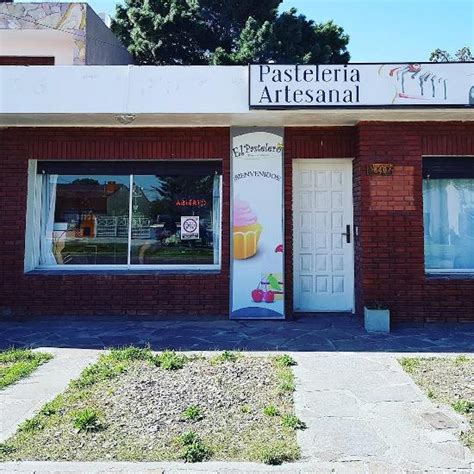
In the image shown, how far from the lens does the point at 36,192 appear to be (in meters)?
8.20

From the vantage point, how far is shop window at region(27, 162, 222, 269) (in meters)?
8.16

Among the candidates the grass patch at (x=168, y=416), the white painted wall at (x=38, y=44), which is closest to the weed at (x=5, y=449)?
the grass patch at (x=168, y=416)

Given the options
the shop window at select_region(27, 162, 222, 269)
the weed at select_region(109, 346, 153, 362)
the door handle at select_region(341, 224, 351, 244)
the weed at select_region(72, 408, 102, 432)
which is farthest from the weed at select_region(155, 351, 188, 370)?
the door handle at select_region(341, 224, 351, 244)

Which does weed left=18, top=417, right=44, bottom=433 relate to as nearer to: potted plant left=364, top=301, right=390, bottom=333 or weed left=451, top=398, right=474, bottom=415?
weed left=451, top=398, right=474, bottom=415

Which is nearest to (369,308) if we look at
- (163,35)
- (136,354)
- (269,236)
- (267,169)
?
(269,236)

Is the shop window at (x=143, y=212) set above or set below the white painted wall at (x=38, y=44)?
below

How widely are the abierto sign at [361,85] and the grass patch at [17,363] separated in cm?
422

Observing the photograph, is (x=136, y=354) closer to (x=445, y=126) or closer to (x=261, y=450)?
(x=261, y=450)

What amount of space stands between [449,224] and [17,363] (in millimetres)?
6505

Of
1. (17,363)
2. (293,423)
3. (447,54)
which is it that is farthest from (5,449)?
(447,54)

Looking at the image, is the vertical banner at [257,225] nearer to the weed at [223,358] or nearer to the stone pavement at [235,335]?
the stone pavement at [235,335]

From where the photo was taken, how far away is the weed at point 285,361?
5.39 metres

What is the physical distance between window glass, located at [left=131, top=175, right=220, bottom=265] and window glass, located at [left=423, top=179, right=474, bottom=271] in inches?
134

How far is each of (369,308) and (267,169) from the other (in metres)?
2.60
